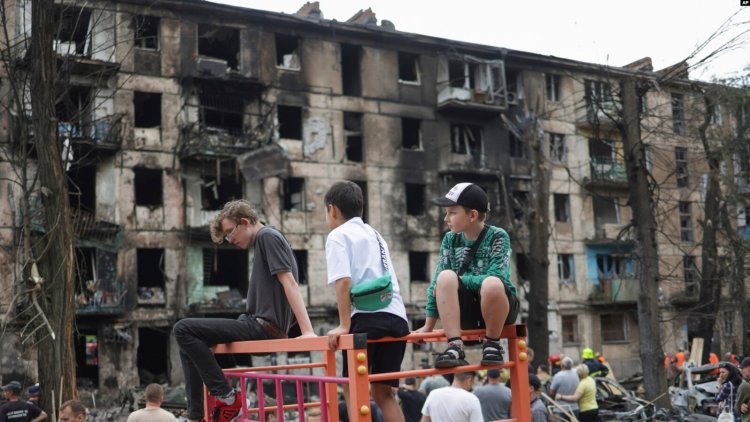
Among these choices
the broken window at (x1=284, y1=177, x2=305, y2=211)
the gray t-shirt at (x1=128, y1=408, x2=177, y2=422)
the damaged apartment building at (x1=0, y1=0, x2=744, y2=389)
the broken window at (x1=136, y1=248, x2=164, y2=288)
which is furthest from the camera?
the broken window at (x1=284, y1=177, x2=305, y2=211)

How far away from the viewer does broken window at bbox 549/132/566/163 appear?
143 feet

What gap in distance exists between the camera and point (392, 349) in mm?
5414

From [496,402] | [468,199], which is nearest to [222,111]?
[496,402]

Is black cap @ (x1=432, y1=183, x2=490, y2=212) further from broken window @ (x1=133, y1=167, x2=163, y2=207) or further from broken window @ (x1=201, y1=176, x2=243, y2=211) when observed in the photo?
broken window @ (x1=201, y1=176, x2=243, y2=211)

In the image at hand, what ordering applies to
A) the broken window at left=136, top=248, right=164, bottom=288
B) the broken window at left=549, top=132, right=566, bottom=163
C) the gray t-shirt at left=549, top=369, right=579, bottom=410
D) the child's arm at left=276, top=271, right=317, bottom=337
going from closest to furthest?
the child's arm at left=276, top=271, right=317, bottom=337 < the gray t-shirt at left=549, top=369, right=579, bottom=410 < the broken window at left=136, top=248, right=164, bottom=288 < the broken window at left=549, top=132, right=566, bottom=163

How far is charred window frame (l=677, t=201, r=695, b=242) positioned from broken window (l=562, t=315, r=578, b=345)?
10188 mm

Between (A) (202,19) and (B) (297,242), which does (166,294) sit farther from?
(A) (202,19)

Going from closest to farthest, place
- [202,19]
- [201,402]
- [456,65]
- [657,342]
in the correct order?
[201,402], [657,342], [202,19], [456,65]

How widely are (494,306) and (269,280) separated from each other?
1592 mm

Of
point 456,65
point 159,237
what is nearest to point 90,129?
point 159,237

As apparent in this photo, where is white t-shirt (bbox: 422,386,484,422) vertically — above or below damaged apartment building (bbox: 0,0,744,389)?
below

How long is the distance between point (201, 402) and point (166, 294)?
2832cm

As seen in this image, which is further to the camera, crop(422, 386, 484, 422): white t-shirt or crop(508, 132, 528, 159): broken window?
crop(508, 132, 528, 159): broken window

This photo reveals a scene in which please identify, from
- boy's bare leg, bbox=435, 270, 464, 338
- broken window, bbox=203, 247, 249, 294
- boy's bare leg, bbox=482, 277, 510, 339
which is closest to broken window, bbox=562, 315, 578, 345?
broken window, bbox=203, 247, 249, 294
